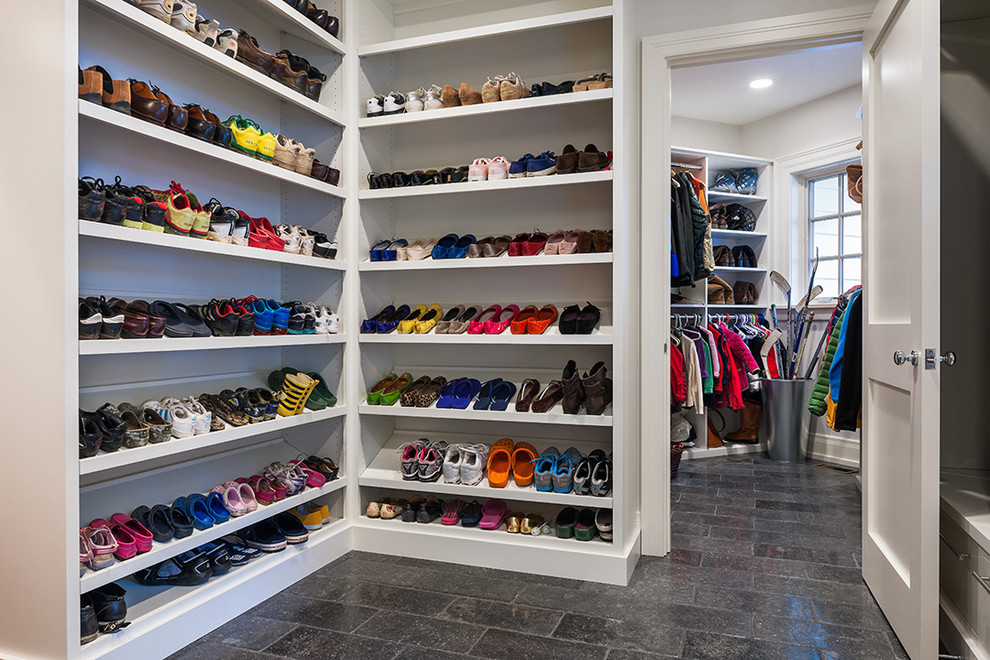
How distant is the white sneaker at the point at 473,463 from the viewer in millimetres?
2926

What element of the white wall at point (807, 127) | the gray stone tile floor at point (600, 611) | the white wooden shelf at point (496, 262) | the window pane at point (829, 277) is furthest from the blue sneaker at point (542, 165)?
the window pane at point (829, 277)

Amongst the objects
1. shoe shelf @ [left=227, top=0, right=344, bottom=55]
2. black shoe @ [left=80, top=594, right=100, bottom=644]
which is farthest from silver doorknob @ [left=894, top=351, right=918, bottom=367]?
shoe shelf @ [left=227, top=0, right=344, bottom=55]

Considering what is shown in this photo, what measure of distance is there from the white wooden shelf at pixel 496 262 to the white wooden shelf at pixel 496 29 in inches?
40.2

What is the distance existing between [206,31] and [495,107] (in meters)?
1.22

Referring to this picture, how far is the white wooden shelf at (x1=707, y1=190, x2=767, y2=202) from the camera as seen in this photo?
548 cm

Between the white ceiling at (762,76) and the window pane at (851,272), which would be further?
the window pane at (851,272)

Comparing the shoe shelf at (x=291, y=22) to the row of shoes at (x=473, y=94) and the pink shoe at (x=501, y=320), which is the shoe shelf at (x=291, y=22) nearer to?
the row of shoes at (x=473, y=94)

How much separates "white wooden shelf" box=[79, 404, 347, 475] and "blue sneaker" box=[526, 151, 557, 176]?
148 cm

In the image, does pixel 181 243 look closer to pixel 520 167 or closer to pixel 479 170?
pixel 479 170

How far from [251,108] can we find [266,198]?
1.35ft

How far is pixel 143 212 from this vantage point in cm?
204

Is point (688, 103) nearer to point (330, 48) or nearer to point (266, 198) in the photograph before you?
point (330, 48)

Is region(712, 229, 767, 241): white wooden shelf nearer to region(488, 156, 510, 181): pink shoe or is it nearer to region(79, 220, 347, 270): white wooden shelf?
region(488, 156, 510, 181): pink shoe

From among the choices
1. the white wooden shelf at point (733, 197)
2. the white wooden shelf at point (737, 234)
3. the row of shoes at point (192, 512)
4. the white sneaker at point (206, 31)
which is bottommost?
the row of shoes at point (192, 512)
